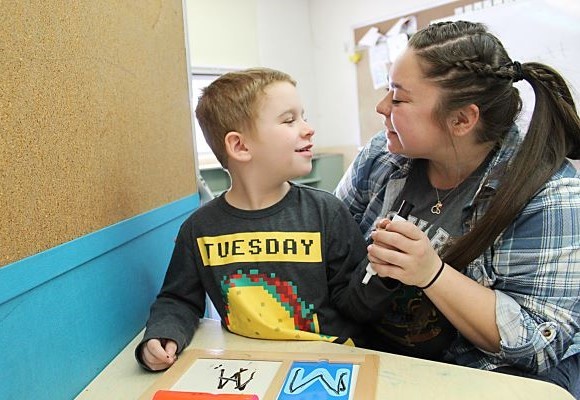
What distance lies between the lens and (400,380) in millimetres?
641

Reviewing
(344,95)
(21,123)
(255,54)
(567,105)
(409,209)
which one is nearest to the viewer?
(21,123)

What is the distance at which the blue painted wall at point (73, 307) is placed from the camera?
1.82ft

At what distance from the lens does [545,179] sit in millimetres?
796

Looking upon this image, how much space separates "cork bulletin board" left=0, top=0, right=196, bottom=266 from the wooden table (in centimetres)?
24

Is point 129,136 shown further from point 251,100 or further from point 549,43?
point 549,43

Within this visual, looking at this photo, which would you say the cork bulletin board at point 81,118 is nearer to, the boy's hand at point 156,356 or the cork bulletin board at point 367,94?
the boy's hand at point 156,356

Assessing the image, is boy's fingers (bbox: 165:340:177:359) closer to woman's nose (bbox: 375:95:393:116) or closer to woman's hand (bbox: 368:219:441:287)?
woman's hand (bbox: 368:219:441:287)

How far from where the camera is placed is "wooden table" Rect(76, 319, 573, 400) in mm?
600

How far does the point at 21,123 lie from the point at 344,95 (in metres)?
3.00

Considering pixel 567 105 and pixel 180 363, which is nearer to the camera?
pixel 180 363

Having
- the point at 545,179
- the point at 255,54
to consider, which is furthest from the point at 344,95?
the point at 545,179

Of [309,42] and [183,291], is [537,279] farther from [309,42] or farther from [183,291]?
[309,42]

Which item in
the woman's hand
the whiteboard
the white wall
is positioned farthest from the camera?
the white wall

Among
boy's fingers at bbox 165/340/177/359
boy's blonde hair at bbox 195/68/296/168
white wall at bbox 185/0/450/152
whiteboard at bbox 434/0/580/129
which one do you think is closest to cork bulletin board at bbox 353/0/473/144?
white wall at bbox 185/0/450/152
